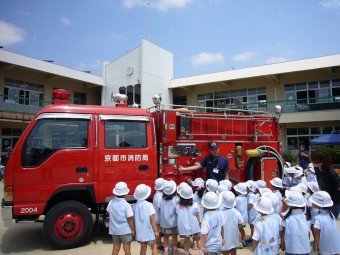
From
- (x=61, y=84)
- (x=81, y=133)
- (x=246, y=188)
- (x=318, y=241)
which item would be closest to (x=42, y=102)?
(x=61, y=84)

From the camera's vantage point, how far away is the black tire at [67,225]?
554 centimetres

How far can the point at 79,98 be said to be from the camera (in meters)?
25.1

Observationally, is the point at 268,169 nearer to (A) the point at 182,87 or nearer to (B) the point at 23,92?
(A) the point at 182,87

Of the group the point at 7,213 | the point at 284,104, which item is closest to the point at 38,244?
the point at 7,213

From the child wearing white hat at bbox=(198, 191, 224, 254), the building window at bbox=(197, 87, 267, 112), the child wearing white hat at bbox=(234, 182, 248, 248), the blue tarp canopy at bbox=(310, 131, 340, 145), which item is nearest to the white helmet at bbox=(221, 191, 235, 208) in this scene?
the child wearing white hat at bbox=(198, 191, 224, 254)

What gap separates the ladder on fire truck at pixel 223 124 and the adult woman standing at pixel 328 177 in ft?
7.66

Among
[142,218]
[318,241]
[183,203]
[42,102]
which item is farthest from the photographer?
[42,102]

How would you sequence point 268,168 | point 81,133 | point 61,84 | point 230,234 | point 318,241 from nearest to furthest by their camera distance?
point 318,241 → point 230,234 → point 81,133 → point 268,168 → point 61,84

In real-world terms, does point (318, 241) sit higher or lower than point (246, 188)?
lower

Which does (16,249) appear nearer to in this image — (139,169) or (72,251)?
(72,251)

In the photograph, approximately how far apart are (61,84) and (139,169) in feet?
63.7

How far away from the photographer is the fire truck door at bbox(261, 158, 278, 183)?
295 inches

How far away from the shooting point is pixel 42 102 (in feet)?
72.6

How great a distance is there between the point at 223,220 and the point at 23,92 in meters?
20.5
